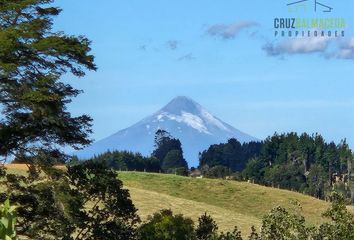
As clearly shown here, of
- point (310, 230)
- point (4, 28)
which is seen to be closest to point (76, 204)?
point (4, 28)

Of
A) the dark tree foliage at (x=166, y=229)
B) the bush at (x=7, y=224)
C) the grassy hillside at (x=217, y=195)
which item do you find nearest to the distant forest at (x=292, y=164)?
the grassy hillside at (x=217, y=195)

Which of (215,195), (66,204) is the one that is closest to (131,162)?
(215,195)

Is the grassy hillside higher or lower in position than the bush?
higher

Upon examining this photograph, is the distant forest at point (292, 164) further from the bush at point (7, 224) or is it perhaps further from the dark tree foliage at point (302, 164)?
the bush at point (7, 224)

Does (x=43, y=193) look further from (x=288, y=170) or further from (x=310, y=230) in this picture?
(x=288, y=170)

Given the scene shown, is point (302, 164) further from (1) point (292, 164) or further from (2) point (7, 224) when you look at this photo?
(2) point (7, 224)

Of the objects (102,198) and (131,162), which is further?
(131,162)

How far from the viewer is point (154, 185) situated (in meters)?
100

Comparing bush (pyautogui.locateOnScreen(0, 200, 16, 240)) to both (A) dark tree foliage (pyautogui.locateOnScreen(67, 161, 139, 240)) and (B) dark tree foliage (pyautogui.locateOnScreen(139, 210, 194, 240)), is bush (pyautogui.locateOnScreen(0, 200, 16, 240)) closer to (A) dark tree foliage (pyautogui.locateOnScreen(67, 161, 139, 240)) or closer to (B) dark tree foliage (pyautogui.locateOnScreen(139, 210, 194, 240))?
(A) dark tree foliage (pyautogui.locateOnScreen(67, 161, 139, 240))

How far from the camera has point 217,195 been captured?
335ft

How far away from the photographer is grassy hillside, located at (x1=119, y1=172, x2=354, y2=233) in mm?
82625

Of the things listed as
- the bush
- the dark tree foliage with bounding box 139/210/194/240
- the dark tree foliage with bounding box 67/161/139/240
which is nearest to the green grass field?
the dark tree foliage with bounding box 139/210/194/240

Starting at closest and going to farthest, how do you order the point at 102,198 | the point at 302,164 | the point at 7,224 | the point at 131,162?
the point at 7,224
the point at 102,198
the point at 131,162
the point at 302,164

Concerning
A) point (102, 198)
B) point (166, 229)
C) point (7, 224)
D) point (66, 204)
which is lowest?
point (166, 229)
